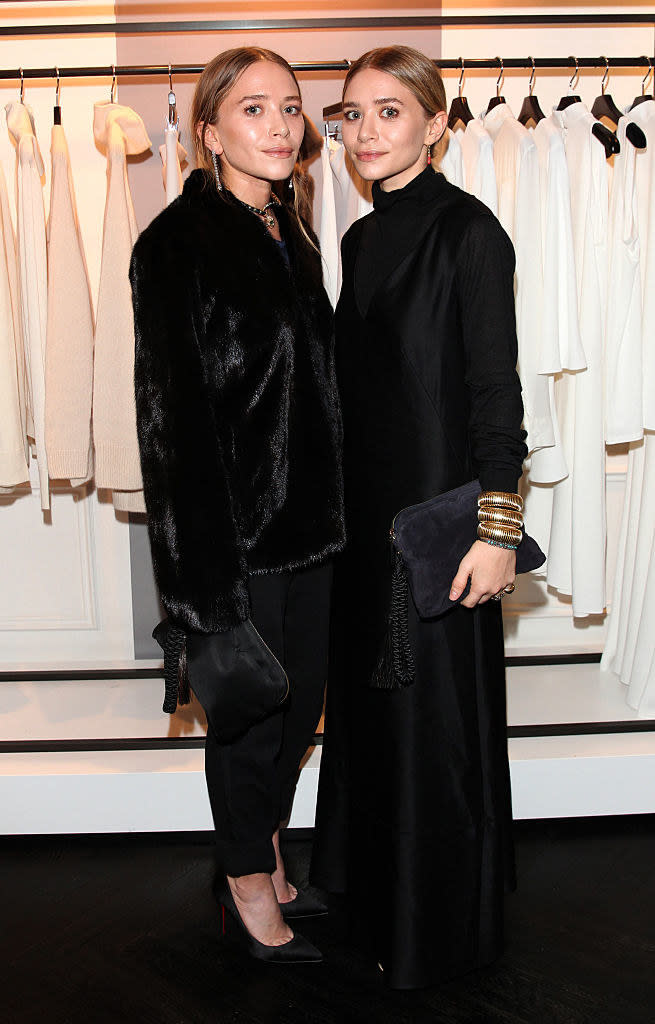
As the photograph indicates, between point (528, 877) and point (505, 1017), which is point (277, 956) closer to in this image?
point (505, 1017)

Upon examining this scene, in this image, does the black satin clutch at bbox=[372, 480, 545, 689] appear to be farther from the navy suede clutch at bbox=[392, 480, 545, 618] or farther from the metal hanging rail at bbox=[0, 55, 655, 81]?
the metal hanging rail at bbox=[0, 55, 655, 81]

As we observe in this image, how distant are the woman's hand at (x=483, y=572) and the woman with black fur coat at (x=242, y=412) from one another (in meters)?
0.28

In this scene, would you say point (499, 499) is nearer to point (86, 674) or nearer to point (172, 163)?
point (172, 163)

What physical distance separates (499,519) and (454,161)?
1054 millimetres

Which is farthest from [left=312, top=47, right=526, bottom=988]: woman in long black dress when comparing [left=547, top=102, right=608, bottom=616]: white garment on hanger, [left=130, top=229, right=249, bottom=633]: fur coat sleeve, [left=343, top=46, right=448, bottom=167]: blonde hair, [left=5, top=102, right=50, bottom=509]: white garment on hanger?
[left=5, top=102, right=50, bottom=509]: white garment on hanger

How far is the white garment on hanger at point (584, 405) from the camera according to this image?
6.69 feet

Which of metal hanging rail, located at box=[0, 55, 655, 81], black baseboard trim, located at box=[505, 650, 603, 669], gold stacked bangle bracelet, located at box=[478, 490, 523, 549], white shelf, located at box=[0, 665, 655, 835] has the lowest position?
white shelf, located at box=[0, 665, 655, 835]

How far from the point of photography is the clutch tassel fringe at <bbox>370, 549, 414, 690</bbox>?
1.50 meters

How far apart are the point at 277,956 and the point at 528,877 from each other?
65cm

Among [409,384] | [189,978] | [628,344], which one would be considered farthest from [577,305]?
[189,978]

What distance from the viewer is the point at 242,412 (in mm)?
1533

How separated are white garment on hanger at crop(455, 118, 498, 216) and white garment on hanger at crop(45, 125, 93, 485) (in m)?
0.96

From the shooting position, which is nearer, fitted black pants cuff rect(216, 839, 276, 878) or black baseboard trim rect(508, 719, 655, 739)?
fitted black pants cuff rect(216, 839, 276, 878)

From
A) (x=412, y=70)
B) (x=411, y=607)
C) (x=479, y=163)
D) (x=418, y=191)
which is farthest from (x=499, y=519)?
(x=479, y=163)
